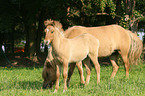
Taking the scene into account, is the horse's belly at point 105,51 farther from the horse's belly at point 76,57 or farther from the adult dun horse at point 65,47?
the horse's belly at point 76,57

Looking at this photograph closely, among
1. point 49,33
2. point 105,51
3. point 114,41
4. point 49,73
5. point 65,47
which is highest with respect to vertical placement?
point 49,33

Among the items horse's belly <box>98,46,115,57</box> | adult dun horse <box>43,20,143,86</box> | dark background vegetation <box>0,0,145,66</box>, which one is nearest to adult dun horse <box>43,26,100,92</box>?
adult dun horse <box>43,20,143,86</box>

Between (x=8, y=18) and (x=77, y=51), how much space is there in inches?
369

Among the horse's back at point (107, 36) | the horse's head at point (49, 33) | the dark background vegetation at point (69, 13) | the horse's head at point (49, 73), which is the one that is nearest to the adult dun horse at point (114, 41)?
the horse's back at point (107, 36)

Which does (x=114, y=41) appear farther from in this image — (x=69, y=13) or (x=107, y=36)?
(x=69, y=13)

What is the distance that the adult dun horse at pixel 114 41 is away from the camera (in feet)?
27.1

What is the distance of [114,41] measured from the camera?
8.70m

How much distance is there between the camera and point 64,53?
6.00 m

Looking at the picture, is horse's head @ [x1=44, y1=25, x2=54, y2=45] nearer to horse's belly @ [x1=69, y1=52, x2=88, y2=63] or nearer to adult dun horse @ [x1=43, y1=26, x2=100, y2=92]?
adult dun horse @ [x1=43, y1=26, x2=100, y2=92]

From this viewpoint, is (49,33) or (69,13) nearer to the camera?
(49,33)

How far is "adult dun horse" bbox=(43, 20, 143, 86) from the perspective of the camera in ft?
27.1

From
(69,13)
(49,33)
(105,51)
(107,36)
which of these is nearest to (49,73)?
(49,33)

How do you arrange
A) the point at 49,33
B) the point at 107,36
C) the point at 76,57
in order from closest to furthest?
1. the point at 49,33
2. the point at 76,57
3. the point at 107,36

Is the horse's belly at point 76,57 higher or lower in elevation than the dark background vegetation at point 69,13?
lower
